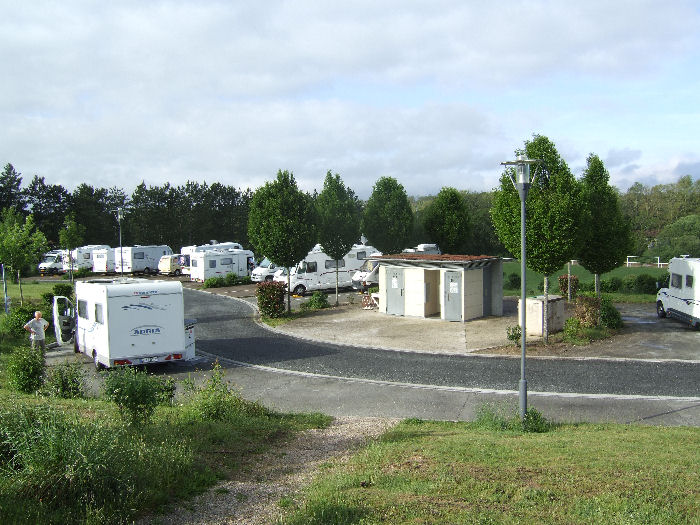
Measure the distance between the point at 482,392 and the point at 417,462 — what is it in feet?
21.9

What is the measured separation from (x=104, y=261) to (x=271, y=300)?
1215 inches

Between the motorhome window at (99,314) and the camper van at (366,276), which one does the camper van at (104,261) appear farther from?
the motorhome window at (99,314)

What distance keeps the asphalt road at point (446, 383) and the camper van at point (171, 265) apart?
97.0 ft

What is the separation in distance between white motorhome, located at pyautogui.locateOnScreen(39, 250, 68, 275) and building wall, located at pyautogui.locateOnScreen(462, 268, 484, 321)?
4088cm

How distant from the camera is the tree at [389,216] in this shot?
33844 mm

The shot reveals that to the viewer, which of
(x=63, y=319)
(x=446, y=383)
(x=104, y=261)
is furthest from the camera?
(x=104, y=261)

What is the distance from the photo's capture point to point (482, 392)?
13.9 metres

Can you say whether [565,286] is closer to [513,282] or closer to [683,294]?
[513,282]

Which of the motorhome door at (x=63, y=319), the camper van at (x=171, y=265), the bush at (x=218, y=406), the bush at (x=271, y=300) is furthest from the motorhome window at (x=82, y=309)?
the camper van at (x=171, y=265)

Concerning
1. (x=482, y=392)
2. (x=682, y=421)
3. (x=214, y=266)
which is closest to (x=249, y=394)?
(x=482, y=392)

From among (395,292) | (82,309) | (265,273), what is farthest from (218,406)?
(265,273)

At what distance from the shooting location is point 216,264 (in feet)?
139

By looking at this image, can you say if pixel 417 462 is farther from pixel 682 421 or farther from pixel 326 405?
pixel 682 421

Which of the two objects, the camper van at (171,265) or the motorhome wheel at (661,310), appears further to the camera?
the camper van at (171,265)
